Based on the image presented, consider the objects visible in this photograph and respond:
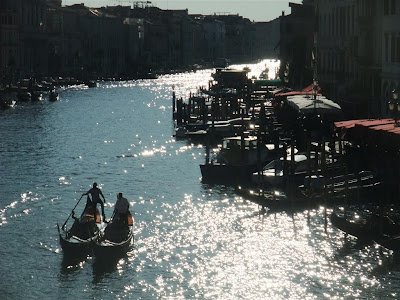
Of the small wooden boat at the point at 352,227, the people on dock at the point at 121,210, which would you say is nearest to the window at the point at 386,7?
the small wooden boat at the point at 352,227

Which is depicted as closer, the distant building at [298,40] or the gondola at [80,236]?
the gondola at [80,236]

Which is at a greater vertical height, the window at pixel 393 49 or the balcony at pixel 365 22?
the balcony at pixel 365 22

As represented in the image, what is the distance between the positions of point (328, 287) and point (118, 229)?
8196 mm

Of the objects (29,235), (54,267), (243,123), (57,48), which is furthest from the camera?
(57,48)

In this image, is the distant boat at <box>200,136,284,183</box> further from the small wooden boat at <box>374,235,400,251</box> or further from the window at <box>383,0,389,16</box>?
the small wooden boat at <box>374,235,400,251</box>

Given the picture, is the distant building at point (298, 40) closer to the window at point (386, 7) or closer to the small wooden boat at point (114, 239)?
the window at point (386, 7)

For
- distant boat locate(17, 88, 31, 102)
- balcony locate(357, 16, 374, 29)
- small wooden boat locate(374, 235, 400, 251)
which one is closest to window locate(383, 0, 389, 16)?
balcony locate(357, 16, 374, 29)

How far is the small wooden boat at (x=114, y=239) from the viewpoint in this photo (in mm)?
33938

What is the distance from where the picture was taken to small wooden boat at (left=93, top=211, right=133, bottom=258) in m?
33.9

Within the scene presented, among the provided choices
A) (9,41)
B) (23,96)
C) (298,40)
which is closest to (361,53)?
(298,40)

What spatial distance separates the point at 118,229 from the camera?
3541 cm

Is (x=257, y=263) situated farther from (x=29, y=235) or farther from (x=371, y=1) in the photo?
(x=371, y=1)

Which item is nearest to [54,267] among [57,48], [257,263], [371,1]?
[257,263]

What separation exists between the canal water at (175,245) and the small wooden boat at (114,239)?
0.38m
